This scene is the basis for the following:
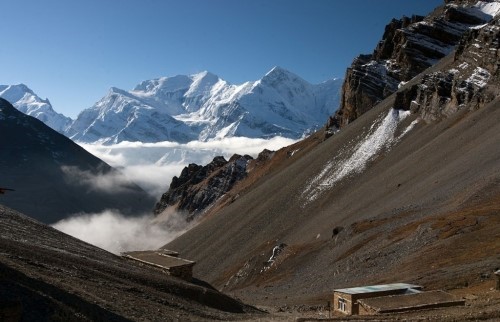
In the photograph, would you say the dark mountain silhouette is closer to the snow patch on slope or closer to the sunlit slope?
the sunlit slope

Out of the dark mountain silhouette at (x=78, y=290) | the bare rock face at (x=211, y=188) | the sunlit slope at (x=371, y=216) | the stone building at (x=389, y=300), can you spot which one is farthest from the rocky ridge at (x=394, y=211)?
the bare rock face at (x=211, y=188)

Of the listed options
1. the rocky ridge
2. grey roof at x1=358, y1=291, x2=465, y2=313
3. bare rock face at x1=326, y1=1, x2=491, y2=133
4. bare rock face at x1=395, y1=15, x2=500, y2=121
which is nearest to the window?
grey roof at x1=358, y1=291, x2=465, y2=313

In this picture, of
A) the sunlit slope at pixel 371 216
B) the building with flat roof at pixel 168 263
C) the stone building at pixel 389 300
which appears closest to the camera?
the stone building at pixel 389 300

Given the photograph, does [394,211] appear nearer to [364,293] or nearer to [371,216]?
[371,216]

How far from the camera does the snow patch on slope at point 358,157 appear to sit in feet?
287

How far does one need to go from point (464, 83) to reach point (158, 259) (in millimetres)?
68993

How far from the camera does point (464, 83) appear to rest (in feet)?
297

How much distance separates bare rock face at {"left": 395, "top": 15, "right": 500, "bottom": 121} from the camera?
86188mm

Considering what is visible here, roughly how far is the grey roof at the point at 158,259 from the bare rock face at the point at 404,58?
91700 mm

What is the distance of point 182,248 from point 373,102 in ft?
189

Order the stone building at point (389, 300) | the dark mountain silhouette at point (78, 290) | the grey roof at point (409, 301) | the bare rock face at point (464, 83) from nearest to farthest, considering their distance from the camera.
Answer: the dark mountain silhouette at point (78, 290), the grey roof at point (409, 301), the stone building at point (389, 300), the bare rock face at point (464, 83)

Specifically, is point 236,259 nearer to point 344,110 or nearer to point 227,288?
point 227,288

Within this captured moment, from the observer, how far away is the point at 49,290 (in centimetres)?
2019

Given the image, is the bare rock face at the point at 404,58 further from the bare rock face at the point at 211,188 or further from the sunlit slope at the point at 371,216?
the bare rock face at the point at 211,188
